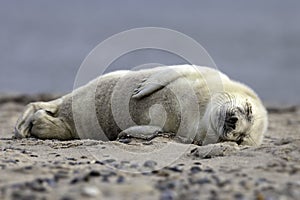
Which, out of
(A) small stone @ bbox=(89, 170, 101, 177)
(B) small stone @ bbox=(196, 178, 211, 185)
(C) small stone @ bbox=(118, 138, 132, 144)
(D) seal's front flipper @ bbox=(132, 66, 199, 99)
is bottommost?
(C) small stone @ bbox=(118, 138, 132, 144)

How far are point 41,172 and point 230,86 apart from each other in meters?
2.64

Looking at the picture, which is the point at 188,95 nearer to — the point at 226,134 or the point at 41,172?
the point at 226,134

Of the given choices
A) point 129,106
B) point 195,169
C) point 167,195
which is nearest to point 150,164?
point 195,169

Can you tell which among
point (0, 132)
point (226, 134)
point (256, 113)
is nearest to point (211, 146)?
point (226, 134)

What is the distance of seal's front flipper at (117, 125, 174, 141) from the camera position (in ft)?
18.9

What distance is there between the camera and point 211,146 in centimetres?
515

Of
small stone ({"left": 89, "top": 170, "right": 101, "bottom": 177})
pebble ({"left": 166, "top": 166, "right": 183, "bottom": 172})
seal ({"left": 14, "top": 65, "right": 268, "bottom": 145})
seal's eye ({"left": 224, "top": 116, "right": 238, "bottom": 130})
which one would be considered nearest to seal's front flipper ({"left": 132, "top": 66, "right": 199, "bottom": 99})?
seal ({"left": 14, "top": 65, "right": 268, "bottom": 145})

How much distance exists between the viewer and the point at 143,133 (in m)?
5.78

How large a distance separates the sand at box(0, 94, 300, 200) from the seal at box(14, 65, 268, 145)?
12.7 inches

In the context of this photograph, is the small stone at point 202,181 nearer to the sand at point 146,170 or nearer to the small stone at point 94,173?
the sand at point 146,170

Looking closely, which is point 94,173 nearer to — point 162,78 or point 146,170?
point 146,170

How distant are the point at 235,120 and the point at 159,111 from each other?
0.75m

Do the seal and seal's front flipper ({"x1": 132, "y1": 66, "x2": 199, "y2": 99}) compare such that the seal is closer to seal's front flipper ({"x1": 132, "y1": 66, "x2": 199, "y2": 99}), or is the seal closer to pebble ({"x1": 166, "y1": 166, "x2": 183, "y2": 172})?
seal's front flipper ({"x1": 132, "y1": 66, "x2": 199, "y2": 99})

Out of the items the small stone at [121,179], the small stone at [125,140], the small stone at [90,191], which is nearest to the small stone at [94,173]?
the small stone at [121,179]
